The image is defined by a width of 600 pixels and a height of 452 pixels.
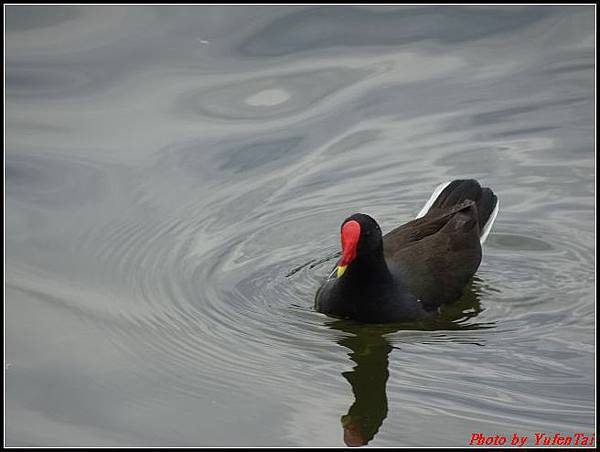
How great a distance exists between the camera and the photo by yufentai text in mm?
5957

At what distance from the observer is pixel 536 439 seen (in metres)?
6.00

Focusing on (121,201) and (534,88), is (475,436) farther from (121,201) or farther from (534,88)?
(534,88)

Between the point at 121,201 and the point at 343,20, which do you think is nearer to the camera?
the point at 121,201

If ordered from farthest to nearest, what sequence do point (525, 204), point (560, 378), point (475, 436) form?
point (525, 204)
point (560, 378)
point (475, 436)

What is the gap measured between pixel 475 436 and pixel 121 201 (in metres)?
3.80

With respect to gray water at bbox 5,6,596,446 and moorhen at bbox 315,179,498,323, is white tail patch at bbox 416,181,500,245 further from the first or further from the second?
gray water at bbox 5,6,596,446

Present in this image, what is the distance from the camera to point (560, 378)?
6719mm

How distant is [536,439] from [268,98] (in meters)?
5.15

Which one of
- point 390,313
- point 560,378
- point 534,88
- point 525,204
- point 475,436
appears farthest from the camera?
point 534,88

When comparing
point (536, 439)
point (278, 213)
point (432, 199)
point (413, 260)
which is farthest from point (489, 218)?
point (536, 439)

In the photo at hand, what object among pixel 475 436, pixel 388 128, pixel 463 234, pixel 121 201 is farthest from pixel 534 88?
pixel 475 436

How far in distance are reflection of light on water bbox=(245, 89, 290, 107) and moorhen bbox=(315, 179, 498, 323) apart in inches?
89.4

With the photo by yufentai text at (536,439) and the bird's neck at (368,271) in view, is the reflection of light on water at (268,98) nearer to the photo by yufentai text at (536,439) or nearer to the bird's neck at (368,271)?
the bird's neck at (368,271)

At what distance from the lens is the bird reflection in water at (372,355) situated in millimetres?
6266
